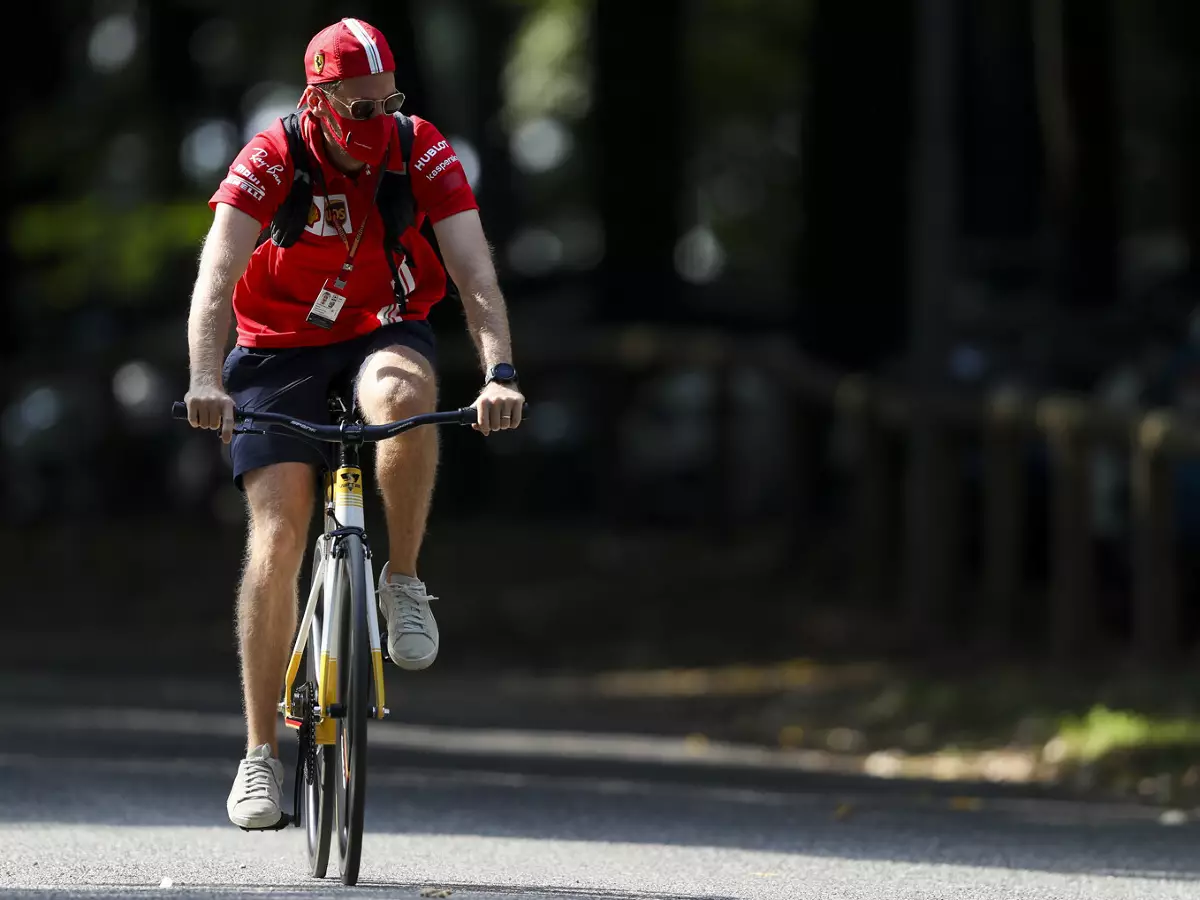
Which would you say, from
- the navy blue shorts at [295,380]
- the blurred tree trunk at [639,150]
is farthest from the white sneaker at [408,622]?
the blurred tree trunk at [639,150]

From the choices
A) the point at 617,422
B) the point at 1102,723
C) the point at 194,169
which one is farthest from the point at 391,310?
the point at 194,169

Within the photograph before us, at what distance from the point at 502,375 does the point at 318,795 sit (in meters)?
1.14

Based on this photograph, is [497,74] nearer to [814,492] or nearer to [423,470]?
[814,492]

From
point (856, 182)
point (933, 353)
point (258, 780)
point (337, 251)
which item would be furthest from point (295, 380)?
point (856, 182)

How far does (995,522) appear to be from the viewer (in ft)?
45.2

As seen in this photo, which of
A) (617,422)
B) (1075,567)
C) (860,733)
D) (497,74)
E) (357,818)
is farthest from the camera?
(497,74)

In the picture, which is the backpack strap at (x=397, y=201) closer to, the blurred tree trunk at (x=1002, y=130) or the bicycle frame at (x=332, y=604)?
the bicycle frame at (x=332, y=604)

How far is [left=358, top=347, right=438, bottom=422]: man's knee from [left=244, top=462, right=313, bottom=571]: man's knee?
27cm

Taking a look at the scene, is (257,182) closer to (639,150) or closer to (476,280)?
(476,280)

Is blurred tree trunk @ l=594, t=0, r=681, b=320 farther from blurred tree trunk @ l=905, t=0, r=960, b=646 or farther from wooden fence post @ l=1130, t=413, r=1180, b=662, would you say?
wooden fence post @ l=1130, t=413, r=1180, b=662

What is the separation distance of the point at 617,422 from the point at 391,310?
12.2 metres

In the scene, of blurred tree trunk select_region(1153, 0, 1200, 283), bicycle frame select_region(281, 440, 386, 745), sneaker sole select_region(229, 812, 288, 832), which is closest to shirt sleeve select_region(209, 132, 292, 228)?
bicycle frame select_region(281, 440, 386, 745)

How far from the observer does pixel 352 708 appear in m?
6.31

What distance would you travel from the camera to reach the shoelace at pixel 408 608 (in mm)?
6660
